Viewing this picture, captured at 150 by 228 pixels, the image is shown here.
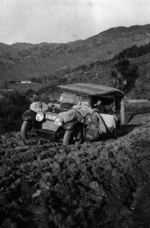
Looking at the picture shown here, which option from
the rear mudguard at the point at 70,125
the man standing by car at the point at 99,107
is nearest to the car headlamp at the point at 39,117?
the rear mudguard at the point at 70,125

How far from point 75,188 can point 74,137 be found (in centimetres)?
371

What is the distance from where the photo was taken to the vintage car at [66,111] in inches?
346

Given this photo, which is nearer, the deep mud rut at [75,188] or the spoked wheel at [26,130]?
the deep mud rut at [75,188]

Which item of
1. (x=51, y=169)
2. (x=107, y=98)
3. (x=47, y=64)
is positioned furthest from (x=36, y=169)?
(x=47, y=64)

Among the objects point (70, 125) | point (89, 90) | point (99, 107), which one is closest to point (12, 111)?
point (89, 90)

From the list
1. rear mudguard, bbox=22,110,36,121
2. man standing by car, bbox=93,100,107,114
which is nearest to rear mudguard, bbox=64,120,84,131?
rear mudguard, bbox=22,110,36,121

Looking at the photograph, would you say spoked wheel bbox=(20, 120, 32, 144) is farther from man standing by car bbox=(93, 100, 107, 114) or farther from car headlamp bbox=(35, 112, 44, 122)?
man standing by car bbox=(93, 100, 107, 114)

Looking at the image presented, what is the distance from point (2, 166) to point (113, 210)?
214 cm

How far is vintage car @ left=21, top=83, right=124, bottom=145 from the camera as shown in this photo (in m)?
8.79

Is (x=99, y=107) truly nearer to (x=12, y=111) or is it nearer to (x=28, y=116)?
(x=28, y=116)

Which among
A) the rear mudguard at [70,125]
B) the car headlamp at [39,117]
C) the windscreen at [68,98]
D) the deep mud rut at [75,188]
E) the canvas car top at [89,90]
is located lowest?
the deep mud rut at [75,188]

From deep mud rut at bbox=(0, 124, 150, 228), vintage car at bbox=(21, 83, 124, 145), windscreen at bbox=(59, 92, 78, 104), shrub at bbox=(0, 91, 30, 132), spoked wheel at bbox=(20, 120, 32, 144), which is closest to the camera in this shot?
deep mud rut at bbox=(0, 124, 150, 228)

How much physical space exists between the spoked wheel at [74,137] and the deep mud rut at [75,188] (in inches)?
34.8

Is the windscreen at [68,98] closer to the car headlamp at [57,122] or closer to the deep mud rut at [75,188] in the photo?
the car headlamp at [57,122]
